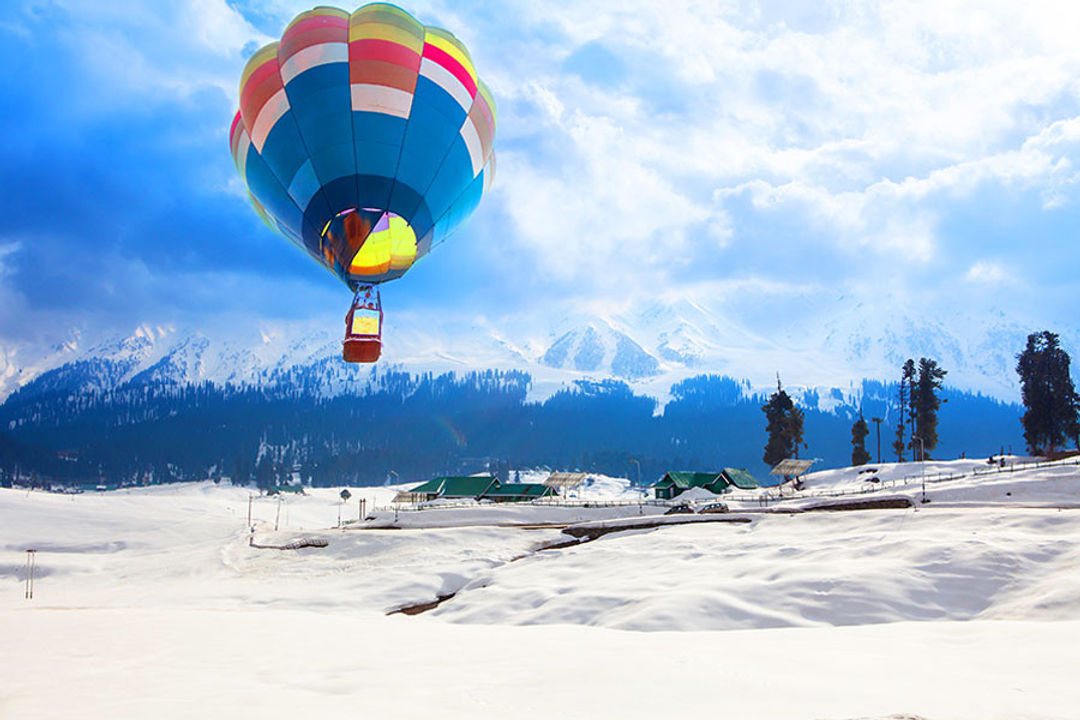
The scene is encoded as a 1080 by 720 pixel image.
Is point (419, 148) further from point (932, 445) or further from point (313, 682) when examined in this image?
point (932, 445)

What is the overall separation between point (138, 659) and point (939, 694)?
37.9 feet

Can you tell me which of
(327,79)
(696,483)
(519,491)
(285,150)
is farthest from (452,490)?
(327,79)

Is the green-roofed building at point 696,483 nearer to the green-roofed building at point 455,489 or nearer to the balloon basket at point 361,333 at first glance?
the green-roofed building at point 455,489

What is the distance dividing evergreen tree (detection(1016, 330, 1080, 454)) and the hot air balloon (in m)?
→ 68.3

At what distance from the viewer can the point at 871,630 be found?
13.9 metres

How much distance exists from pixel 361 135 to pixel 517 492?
6433 cm

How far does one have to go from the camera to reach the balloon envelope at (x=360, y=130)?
2334 cm

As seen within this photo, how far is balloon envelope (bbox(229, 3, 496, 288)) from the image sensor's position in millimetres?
23344

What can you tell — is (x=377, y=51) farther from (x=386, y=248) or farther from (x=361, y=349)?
(x=361, y=349)

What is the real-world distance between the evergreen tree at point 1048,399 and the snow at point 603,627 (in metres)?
33.6

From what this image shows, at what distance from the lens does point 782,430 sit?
8012 cm

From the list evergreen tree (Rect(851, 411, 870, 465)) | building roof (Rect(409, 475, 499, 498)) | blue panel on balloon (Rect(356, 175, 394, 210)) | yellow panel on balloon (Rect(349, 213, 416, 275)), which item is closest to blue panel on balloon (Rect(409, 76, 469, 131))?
blue panel on balloon (Rect(356, 175, 394, 210))

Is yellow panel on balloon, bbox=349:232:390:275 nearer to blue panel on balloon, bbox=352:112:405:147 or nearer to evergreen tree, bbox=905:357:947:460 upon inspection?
blue panel on balloon, bbox=352:112:405:147

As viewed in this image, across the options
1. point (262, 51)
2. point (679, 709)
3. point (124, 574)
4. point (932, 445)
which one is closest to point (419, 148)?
point (262, 51)
